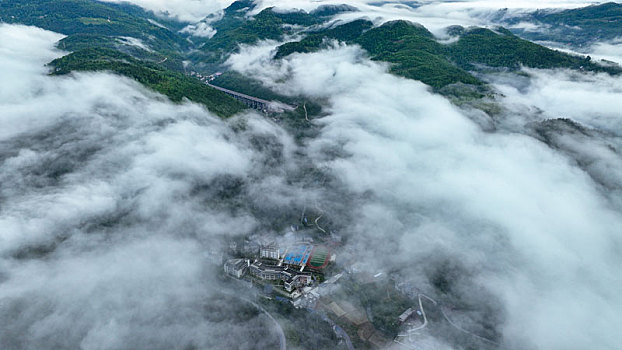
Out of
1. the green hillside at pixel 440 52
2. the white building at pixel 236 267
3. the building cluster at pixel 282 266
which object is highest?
the green hillside at pixel 440 52

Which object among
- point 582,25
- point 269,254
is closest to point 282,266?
point 269,254

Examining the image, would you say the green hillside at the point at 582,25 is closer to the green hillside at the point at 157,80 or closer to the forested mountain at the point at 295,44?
the forested mountain at the point at 295,44

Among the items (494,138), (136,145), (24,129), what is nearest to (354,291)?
(136,145)

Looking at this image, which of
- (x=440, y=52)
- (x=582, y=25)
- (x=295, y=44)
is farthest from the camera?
(x=582, y=25)

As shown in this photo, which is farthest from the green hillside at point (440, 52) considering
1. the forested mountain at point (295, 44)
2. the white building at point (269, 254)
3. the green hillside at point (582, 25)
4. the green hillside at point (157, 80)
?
the white building at point (269, 254)

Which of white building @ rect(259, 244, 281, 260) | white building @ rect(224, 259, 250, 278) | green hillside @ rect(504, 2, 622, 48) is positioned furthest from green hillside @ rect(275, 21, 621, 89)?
white building @ rect(224, 259, 250, 278)

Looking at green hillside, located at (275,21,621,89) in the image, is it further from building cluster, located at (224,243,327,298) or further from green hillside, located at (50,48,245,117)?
building cluster, located at (224,243,327,298)

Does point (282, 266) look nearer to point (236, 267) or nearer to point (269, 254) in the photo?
point (269, 254)

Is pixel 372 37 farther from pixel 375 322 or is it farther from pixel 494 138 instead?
pixel 375 322
